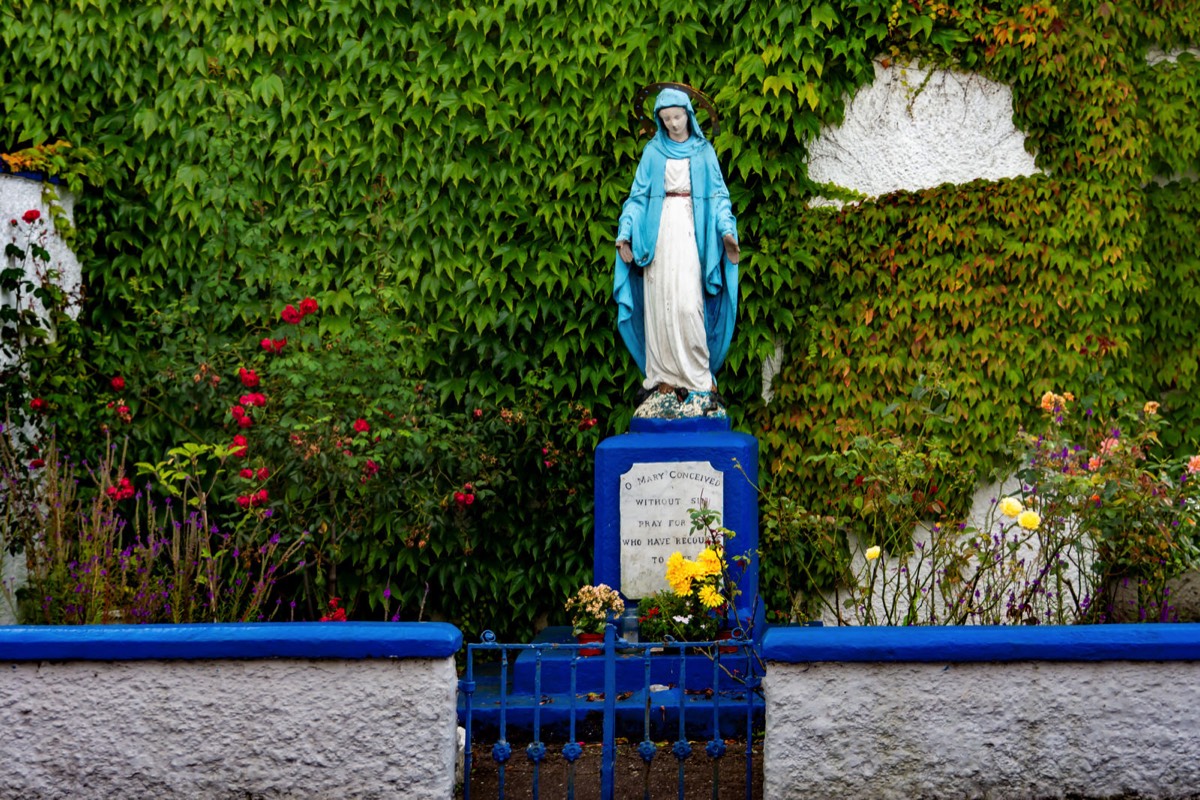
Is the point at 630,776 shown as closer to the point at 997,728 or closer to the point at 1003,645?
the point at 997,728

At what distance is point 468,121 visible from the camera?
299 inches

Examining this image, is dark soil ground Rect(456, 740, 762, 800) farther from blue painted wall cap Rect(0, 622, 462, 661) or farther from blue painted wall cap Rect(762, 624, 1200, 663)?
blue painted wall cap Rect(0, 622, 462, 661)

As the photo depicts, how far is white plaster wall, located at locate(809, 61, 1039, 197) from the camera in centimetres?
754

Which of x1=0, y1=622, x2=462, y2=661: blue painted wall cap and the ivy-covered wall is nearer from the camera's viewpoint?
x1=0, y1=622, x2=462, y2=661: blue painted wall cap

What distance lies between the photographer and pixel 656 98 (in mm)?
7008

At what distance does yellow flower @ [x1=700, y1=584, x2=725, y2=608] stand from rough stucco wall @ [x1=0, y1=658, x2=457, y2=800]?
1.72m

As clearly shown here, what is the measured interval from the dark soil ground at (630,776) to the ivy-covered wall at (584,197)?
2646 mm

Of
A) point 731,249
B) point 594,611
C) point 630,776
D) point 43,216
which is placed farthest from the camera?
point 43,216

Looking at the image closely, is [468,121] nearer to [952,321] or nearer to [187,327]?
[187,327]

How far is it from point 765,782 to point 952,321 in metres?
4.20

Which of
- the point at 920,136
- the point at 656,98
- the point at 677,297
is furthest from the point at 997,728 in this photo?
the point at 920,136

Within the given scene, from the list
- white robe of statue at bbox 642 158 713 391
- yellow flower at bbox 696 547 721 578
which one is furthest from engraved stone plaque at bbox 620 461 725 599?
yellow flower at bbox 696 547 721 578

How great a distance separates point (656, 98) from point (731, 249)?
3.89ft

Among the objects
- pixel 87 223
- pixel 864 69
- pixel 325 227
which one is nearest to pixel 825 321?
pixel 864 69
